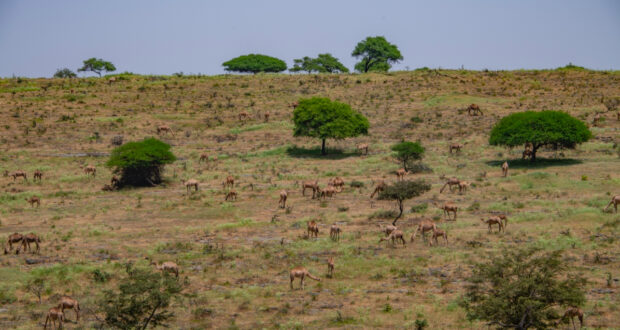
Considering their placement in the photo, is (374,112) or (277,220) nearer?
(277,220)

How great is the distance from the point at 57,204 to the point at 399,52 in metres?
88.6

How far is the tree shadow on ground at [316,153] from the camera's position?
6394cm

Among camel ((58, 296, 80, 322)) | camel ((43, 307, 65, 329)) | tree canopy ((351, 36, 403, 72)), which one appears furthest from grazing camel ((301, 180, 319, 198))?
tree canopy ((351, 36, 403, 72))

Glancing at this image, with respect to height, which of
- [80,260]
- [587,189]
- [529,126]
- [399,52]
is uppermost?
[399,52]

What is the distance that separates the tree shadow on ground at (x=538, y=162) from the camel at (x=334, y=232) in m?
24.2

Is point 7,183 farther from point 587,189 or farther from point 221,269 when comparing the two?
point 587,189

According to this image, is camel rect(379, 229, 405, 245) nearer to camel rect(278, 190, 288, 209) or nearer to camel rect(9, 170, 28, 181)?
camel rect(278, 190, 288, 209)

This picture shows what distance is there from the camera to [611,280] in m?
26.7

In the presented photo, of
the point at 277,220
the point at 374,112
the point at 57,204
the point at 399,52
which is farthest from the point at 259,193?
the point at 399,52

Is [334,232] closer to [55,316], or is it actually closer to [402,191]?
[402,191]

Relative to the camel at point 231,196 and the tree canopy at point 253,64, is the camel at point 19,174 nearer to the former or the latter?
the camel at point 231,196

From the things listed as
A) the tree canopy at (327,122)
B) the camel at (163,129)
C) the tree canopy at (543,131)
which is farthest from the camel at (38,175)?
the tree canopy at (543,131)

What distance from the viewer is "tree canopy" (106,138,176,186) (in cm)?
5169

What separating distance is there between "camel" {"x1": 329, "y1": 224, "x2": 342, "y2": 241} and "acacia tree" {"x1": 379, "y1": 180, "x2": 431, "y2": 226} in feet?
13.3
